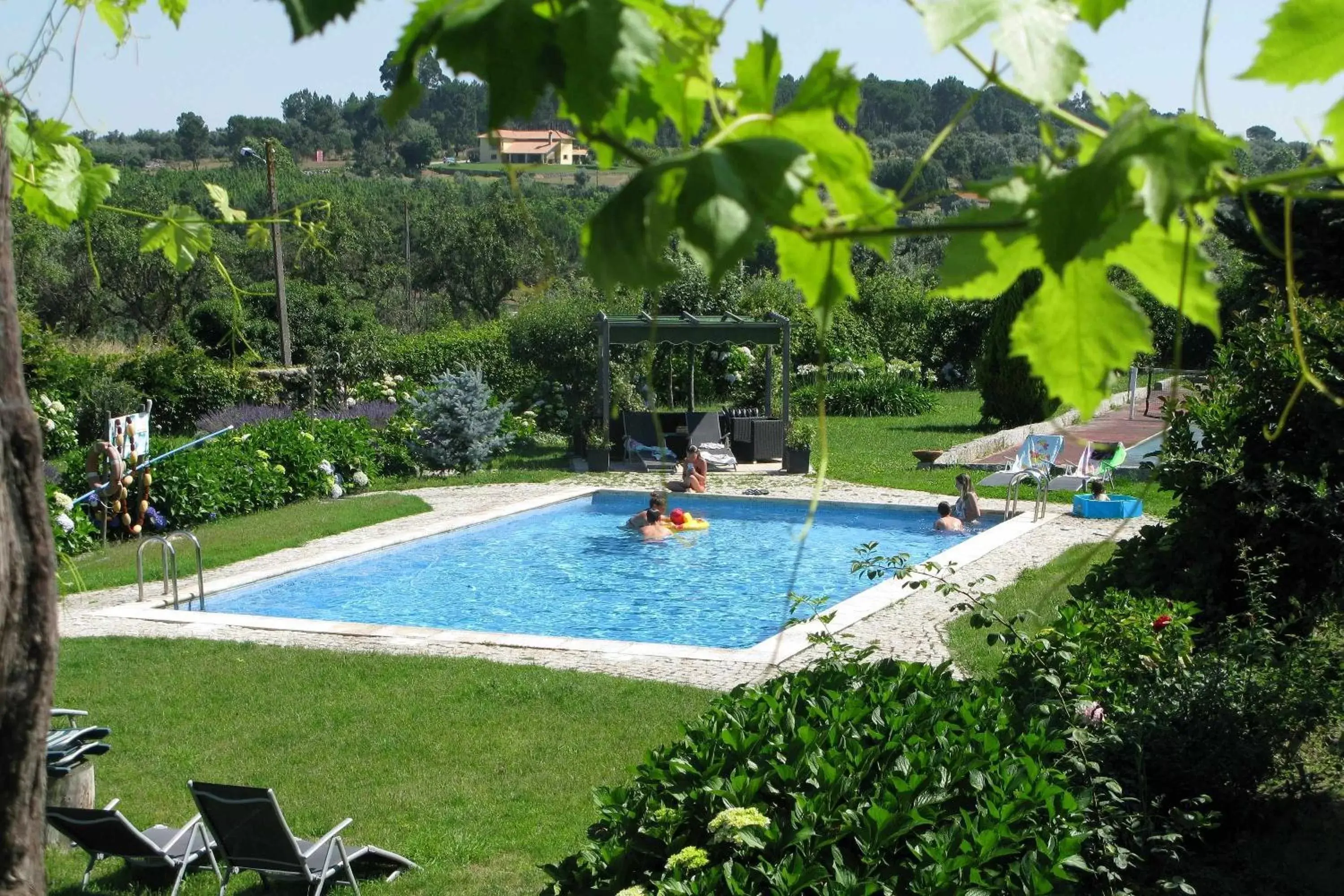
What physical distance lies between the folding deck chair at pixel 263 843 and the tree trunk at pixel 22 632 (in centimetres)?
431

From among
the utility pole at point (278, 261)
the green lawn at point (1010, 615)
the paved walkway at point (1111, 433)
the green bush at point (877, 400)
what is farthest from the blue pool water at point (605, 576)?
the green bush at point (877, 400)

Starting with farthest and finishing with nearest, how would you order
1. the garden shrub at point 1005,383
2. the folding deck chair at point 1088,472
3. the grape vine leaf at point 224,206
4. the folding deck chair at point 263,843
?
the garden shrub at point 1005,383 → the folding deck chair at point 1088,472 → the folding deck chair at point 263,843 → the grape vine leaf at point 224,206

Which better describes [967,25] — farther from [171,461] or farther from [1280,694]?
[171,461]

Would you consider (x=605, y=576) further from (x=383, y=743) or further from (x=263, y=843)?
(x=263, y=843)

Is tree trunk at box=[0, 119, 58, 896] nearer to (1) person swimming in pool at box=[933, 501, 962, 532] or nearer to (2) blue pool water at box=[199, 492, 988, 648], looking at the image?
(2) blue pool water at box=[199, 492, 988, 648]

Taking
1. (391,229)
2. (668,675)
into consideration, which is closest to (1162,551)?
(668,675)

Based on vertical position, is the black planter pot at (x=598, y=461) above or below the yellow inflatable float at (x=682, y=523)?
above

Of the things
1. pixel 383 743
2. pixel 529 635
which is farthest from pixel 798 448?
pixel 383 743

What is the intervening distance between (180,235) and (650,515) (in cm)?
1318

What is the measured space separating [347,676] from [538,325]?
15.3m

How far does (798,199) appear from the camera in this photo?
72 centimetres

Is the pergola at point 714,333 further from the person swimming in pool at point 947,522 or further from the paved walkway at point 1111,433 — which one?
the person swimming in pool at point 947,522

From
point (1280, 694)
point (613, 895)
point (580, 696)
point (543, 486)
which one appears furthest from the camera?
point (543, 486)

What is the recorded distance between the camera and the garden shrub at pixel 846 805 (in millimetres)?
3914
